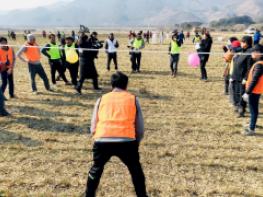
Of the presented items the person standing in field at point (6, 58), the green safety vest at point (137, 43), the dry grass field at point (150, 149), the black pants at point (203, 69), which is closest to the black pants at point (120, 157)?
the dry grass field at point (150, 149)

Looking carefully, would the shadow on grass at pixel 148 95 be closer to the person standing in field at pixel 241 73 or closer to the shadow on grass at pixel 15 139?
the person standing in field at pixel 241 73

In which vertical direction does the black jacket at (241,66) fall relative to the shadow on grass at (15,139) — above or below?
above

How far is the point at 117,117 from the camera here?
445 centimetres

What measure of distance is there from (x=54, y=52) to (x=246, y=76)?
629 centimetres


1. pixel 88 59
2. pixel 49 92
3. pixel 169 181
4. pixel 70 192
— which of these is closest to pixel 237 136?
pixel 169 181

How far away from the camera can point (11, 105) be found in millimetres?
10172

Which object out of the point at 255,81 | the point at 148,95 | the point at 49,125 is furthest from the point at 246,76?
the point at 49,125

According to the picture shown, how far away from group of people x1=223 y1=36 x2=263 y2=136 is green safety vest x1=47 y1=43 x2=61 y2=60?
17.8 feet

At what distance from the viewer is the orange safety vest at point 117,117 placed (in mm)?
4438

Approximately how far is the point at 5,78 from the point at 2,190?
5.51 meters

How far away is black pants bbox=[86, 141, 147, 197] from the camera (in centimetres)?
448

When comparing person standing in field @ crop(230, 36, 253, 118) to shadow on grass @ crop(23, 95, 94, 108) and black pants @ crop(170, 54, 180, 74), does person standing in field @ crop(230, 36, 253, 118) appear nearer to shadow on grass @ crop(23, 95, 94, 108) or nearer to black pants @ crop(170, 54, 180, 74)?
shadow on grass @ crop(23, 95, 94, 108)

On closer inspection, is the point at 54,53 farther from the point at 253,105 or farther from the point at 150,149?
the point at 253,105

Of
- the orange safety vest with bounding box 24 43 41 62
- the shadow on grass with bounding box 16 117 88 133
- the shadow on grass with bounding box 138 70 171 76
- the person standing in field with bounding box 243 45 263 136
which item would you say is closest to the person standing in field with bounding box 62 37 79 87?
the orange safety vest with bounding box 24 43 41 62
